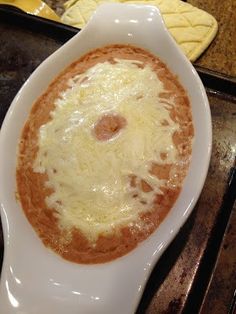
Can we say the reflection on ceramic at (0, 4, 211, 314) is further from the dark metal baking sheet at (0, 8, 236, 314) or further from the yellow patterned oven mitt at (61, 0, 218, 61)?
the yellow patterned oven mitt at (61, 0, 218, 61)

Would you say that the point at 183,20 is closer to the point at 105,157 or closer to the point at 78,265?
the point at 105,157

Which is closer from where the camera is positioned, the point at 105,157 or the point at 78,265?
the point at 78,265

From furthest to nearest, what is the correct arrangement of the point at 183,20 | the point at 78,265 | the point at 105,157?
the point at 183,20
the point at 105,157
the point at 78,265

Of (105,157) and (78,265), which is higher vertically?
(105,157)

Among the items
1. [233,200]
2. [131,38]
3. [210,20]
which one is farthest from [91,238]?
[210,20]

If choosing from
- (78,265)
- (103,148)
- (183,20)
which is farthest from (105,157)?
(183,20)

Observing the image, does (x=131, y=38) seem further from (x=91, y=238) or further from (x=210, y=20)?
(x=91, y=238)

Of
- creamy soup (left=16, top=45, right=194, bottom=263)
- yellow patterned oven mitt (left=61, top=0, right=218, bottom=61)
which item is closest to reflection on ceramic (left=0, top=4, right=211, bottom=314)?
creamy soup (left=16, top=45, right=194, bottom=263)
